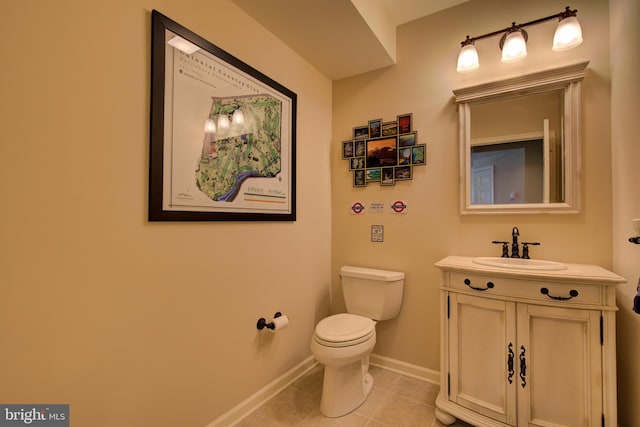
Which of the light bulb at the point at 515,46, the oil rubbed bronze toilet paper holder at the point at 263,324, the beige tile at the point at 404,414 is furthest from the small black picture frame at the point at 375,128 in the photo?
the beige tile at the point at 404,414

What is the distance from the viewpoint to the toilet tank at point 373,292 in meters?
2.02

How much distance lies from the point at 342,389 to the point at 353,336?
348 millimetres

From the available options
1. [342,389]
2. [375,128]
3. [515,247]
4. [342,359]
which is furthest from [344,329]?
[375,128]

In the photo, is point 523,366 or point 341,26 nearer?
point 523,366

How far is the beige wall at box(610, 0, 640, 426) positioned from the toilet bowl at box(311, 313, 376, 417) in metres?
1.24

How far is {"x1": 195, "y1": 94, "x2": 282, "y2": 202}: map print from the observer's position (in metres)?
1.47

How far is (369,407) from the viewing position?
174 cm

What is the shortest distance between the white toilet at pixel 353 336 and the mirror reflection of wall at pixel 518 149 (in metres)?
0.86

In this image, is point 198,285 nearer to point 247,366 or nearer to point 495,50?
point 247,366

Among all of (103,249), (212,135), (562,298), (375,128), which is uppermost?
(375,128)

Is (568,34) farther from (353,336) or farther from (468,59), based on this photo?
(353,336)

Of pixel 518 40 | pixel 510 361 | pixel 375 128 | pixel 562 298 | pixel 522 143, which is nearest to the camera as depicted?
pixel 562 298

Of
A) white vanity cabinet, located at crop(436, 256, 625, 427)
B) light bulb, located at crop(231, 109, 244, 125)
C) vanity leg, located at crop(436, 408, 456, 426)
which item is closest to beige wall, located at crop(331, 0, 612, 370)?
white vanity cabinet, located at crop(436, 256, 625, 427)

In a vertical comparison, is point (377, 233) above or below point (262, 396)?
above
